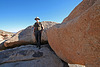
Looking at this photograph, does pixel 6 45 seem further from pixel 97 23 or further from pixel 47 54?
pixel 97 23

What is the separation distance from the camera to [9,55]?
10.4 feet

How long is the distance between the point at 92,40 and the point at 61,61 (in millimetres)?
1804

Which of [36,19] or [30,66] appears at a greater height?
[36,19]

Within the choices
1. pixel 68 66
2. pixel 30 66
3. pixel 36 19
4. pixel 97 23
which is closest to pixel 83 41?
pixel 97 23

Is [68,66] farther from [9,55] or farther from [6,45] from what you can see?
[6,45]

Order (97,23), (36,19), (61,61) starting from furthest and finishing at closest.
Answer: (36,19) → (61,61) → (97,23)

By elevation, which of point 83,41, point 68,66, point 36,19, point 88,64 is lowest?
point 68,66

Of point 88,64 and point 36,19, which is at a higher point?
point 36,19

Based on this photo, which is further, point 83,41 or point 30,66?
point 30,66

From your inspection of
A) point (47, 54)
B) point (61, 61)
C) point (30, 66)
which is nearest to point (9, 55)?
point (30, 66)

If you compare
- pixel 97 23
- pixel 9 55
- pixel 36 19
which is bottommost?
pixel 9 55

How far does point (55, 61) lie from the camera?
8.50ft

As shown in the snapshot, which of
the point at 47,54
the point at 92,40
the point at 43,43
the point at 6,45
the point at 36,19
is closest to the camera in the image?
the point at 92,40

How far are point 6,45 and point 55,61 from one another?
4621 mm
